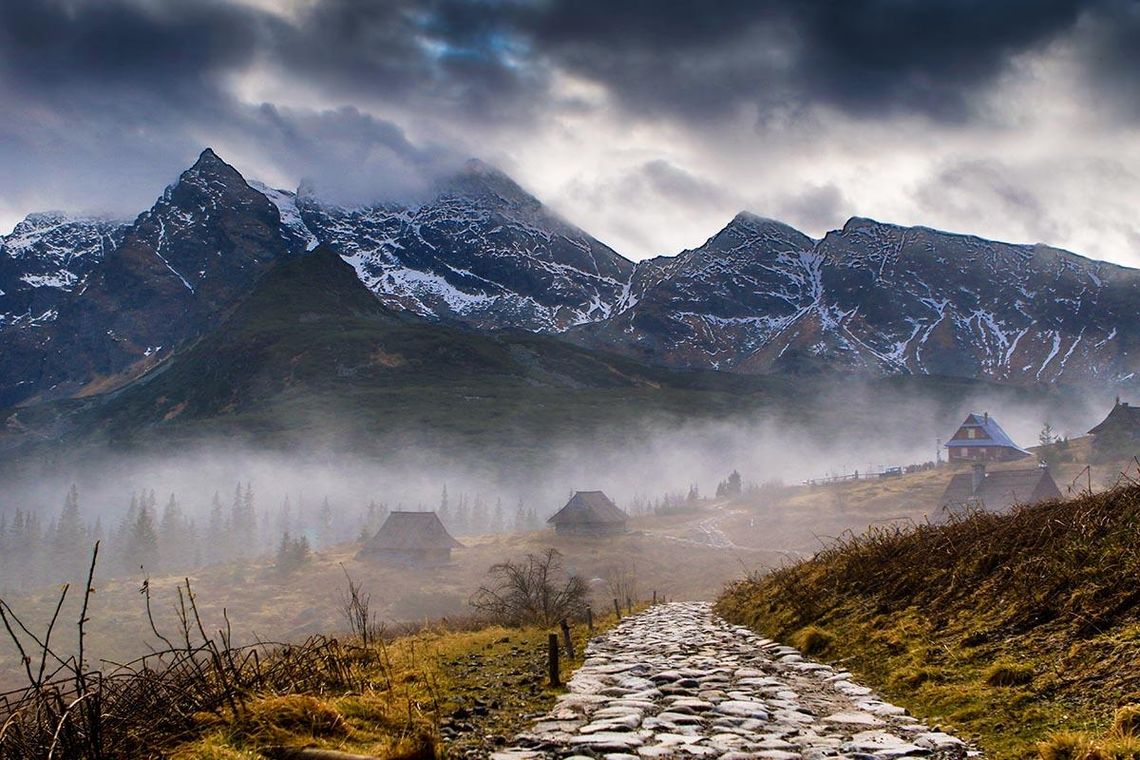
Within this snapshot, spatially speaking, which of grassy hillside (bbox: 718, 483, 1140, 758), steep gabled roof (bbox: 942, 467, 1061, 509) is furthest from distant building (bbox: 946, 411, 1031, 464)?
grassy hillside (bbox: 718, 483, 1140, 758)

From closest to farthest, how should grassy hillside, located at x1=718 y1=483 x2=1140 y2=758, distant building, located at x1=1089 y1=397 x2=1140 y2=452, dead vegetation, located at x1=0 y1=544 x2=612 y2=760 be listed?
dead vegetation, located at x1=0 y1=544 x2=612 y2=760
grassy hillside, located at x1=718 y1=483 x2=1140 y2=758
distant building, located at x1=1089 y1=397 x2=1140 y2=452

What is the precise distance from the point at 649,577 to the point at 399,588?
106ft

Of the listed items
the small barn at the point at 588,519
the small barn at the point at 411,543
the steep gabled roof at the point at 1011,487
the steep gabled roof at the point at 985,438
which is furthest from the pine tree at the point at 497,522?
the steep gabled roof at the point at 1011,487

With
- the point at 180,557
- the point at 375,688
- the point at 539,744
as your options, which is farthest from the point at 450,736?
the point at 180,557

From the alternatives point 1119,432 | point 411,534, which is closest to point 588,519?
point 411,534

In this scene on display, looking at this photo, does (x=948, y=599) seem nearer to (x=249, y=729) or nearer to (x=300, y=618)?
(x=249, y=729)

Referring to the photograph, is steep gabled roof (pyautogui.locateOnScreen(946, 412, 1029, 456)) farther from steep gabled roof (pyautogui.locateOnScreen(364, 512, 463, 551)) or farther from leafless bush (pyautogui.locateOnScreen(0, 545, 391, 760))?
leafless bush (pyautogui.locateOnScreen(0, 545, 391, 760))

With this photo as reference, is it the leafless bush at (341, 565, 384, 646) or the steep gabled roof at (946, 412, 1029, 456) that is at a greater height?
the steep gabled roof at (946, 412, 1029, 456)

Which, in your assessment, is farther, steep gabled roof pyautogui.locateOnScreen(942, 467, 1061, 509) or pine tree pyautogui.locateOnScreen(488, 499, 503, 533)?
pine tree pyautogui.locateOnScreen(488, 499, 503, 533)

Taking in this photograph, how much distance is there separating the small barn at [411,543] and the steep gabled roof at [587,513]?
23.4 meters

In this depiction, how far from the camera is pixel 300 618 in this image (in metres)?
87.4

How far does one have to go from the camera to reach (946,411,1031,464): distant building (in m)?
155

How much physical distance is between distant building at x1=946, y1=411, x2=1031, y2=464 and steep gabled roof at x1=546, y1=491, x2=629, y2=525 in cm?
6869

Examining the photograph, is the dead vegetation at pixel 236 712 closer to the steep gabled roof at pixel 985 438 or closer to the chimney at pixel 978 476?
the chimney at pixel 978 476
